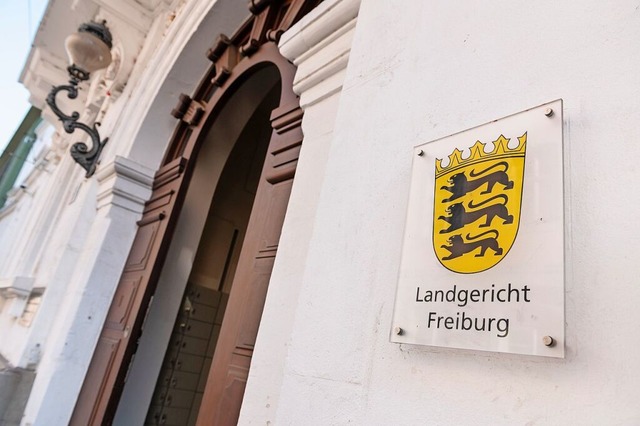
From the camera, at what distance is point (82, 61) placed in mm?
3109

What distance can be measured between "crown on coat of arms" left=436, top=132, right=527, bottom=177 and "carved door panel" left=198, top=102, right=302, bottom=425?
0.83 meters

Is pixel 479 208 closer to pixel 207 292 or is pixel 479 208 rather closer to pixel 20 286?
pixel 207 292

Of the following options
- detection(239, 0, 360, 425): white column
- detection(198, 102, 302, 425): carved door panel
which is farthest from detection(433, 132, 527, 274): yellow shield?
detection(198, 102, 302, 425): carved door panel

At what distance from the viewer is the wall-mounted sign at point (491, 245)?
509 millimetres

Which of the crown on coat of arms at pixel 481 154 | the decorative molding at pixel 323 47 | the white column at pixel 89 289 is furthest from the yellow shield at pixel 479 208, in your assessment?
the white column at pixel 89 289

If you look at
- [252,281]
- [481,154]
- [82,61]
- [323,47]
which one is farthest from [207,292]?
[481,154]

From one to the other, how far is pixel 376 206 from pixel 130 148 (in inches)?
103

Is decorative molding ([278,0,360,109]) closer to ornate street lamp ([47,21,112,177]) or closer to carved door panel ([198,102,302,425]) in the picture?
carved door panel ([198,102,302,425])

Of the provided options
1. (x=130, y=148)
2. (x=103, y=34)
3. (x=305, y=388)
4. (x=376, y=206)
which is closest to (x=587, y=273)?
(x=376, y=206)

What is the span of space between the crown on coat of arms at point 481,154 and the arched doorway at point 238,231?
2.72 feet

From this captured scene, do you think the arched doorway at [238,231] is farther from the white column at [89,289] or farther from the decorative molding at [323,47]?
the decorative molding at [323,47]

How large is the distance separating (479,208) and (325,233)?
1.12ft

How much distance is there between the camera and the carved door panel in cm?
130

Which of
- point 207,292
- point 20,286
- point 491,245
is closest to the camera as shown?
point 491,245
